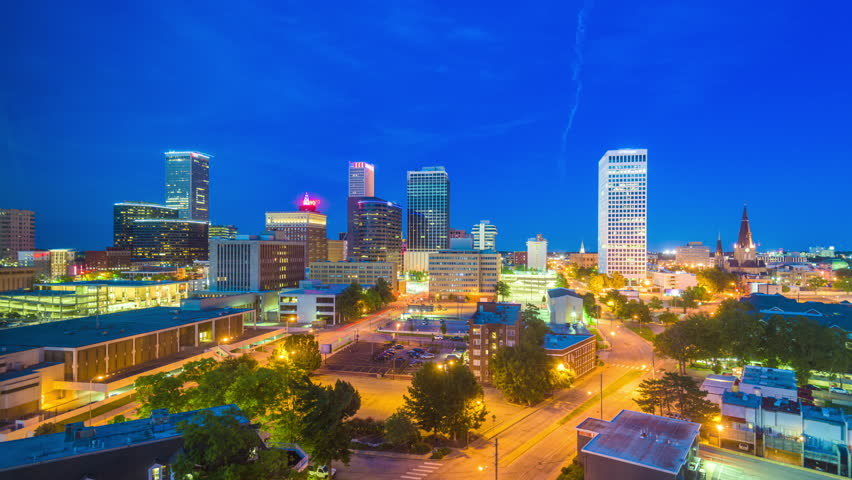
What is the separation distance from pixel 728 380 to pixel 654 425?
1937 centimetres

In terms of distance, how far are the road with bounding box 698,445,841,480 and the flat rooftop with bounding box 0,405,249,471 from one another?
3085cm

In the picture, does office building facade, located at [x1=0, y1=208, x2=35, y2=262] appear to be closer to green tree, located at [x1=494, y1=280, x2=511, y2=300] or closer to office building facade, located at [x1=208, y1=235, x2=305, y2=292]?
office building facade, located at [x1=208, y1=235, x2=305, y2=292]

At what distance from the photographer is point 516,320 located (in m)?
54.7

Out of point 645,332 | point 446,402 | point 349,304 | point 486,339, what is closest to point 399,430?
point 446,402

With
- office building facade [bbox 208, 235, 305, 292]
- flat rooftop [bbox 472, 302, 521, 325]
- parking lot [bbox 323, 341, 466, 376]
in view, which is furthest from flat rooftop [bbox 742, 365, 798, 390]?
office building facade [bbox 208, 235, 305, 292]

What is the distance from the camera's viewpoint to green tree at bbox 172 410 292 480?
1997cm

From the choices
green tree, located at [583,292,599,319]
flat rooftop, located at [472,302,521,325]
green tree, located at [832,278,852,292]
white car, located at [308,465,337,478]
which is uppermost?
flat rooftop, located at [472,302,521,325]

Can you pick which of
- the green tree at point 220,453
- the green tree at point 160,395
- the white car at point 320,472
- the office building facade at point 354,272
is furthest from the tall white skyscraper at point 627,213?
the green tree at point 220,453

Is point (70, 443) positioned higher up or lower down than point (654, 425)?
higher up

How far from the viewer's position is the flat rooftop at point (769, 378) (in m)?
40.6

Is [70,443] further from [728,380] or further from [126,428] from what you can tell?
[728,380]

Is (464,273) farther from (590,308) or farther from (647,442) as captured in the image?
(647,442)

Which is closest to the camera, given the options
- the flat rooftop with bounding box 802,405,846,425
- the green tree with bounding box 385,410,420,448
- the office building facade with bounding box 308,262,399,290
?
the flat rooftop with bounding box 802,405,846,425

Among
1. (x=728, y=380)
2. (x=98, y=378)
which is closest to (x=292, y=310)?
(x=98, y=378)
